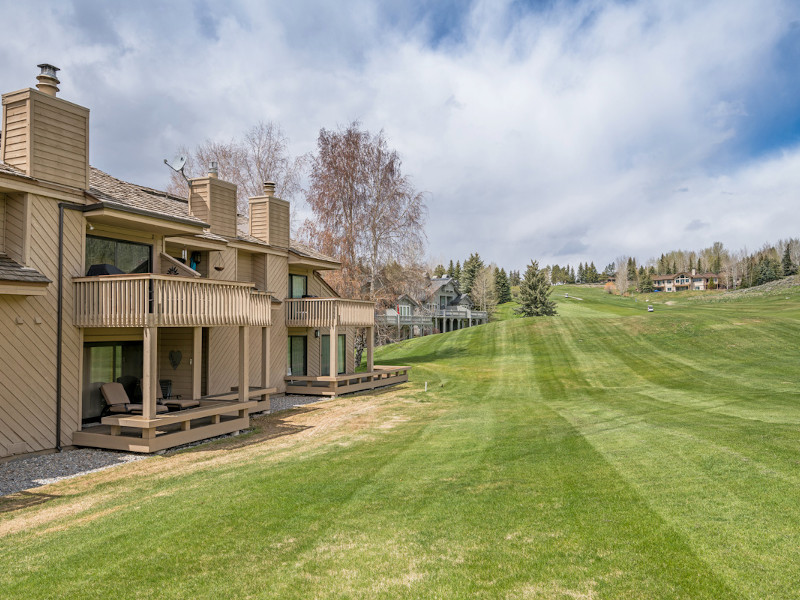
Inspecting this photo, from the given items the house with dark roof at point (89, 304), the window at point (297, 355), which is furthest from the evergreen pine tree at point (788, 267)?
the house with dark roof at point (89, 304)

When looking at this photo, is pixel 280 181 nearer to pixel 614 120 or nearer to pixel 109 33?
pixel 109 33

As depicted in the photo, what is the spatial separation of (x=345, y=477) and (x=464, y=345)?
29.2 metres

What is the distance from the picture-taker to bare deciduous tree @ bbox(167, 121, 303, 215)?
33.0 metres

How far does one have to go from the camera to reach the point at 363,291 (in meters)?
27.6

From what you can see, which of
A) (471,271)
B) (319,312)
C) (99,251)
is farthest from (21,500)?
(471,271)

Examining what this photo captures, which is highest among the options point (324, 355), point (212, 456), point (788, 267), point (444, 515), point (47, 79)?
point (788, 267)

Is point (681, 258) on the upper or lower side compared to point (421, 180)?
upper

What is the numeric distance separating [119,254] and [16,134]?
334 centimetres

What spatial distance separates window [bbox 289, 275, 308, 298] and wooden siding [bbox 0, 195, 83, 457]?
33.6 ft

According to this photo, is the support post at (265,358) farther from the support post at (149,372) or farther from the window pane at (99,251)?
the support post at (149,372)

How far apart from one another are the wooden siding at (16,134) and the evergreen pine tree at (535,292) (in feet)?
168

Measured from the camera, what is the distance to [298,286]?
71.3 ft

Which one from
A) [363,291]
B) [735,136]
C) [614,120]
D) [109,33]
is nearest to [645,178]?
[735,136]

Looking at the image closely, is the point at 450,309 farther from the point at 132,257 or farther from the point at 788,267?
the point at 788,267
